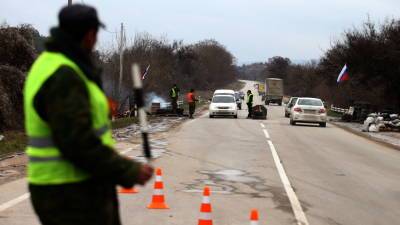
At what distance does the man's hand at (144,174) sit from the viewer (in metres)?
3.16

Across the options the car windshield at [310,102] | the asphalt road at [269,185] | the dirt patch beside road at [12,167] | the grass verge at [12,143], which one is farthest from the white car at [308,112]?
the dirt patch beside road at [12,167]

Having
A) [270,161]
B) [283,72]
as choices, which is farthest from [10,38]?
[283,72]

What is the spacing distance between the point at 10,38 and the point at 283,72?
5726 inches

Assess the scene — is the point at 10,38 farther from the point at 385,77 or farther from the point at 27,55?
→ the point at 385,77

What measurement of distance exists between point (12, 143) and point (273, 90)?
219 feet

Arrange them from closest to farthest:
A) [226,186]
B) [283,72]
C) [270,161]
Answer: [226,186], [270,161], [283,72]

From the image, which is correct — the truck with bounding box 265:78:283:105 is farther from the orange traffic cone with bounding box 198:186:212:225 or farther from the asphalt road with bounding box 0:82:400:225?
the orange traffic cone with bounding box 198:186:212:225

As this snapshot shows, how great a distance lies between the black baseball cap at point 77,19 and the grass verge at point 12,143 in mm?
13521

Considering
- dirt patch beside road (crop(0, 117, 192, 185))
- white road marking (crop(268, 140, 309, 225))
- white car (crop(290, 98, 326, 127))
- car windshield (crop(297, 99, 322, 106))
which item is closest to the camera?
white road marking (crop(268, 140, 309, 225))

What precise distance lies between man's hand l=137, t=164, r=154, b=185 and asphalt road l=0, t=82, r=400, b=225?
523cm

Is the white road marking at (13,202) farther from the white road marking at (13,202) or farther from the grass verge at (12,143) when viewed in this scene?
the grass verge at (12,143)

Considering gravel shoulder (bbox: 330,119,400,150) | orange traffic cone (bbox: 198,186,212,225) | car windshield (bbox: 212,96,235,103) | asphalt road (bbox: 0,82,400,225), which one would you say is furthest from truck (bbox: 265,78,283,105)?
orange traffic cone (bbox: 198,186,212,225)

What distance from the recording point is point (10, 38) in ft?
89.0

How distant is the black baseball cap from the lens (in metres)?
3.18
